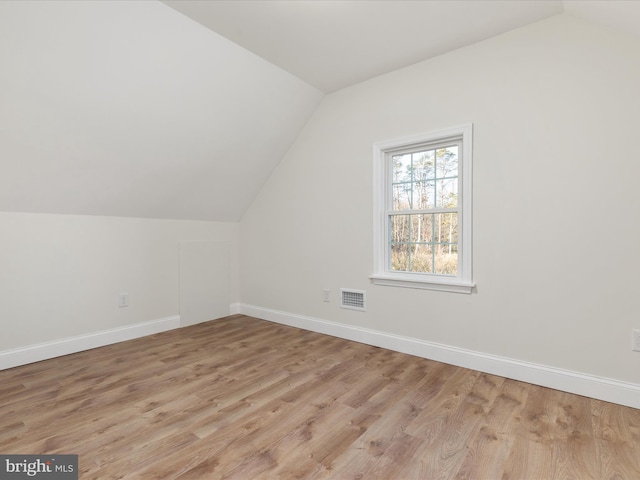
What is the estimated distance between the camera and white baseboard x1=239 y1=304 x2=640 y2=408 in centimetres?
214

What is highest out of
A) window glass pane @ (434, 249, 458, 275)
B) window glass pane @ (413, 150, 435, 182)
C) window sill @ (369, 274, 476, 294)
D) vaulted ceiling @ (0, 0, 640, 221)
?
vaulted ceiling @ (0, 0, 640, 221)

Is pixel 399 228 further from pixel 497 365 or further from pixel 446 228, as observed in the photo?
pixel 497 365

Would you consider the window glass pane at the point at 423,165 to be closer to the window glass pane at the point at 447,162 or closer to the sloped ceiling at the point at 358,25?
the window glass pane at the point at 447,162

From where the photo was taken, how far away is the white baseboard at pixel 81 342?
2.75 metres

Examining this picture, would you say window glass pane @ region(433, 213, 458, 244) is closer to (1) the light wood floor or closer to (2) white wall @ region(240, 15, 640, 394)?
(2) white wall @ region(240, 15, 640, 394)

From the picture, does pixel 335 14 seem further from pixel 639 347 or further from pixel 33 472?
pixel 33 472

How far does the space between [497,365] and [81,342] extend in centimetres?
364

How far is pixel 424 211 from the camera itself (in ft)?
9.93

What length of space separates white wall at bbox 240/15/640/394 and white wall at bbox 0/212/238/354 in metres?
2.08

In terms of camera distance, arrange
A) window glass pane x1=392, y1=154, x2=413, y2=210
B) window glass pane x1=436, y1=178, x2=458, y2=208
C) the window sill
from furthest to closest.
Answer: window glass pane x1=392, y1=154, x2=413, y2=210 → window glass pane x1=436, y1=178, x2=458, y2=208 → the window sill

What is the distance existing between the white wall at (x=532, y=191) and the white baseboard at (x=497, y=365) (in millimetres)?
49

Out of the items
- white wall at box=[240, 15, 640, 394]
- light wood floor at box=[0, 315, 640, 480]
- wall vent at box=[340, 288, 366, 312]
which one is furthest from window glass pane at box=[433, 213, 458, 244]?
light wood floor at box=[0, 315, 640, 480]

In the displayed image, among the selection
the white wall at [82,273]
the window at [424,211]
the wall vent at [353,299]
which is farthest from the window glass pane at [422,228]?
the white wall at [82,273]

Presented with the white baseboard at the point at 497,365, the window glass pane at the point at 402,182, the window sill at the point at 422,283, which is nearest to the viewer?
the white baseboard at the point at 497,365
